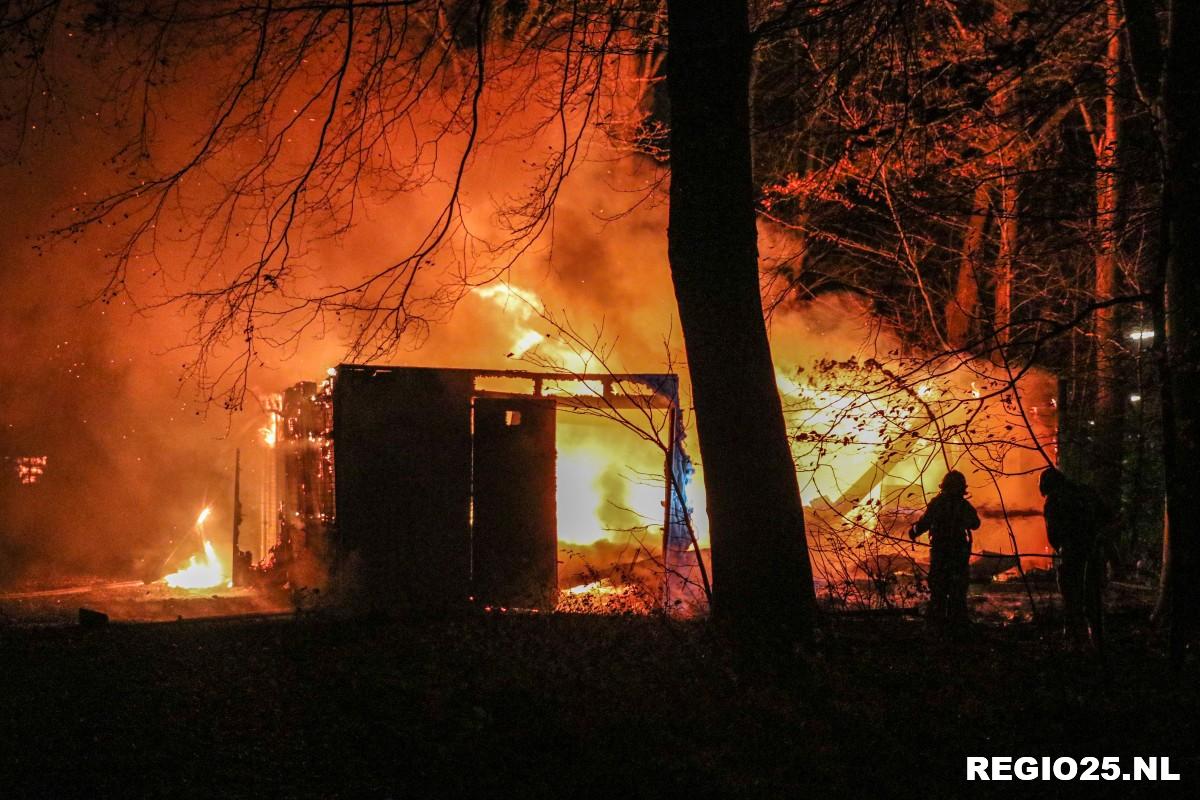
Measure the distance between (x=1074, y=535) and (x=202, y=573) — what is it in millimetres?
16342

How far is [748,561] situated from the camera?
635 centimetres

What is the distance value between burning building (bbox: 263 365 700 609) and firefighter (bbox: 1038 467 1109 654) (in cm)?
405

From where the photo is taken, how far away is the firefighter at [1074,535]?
22.6 ft

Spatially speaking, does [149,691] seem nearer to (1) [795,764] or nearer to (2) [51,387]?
(1) [795,764]

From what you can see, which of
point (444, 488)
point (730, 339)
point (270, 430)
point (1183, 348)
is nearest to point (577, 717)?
point (730, 339)

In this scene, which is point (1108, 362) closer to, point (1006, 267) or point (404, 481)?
point (1006, 267)

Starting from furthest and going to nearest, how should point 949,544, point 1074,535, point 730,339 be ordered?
point 949,544 < point 1074,535 < point 730,339

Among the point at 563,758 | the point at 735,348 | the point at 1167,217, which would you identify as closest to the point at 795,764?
the point at 563,758

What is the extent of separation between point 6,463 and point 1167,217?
24922mm

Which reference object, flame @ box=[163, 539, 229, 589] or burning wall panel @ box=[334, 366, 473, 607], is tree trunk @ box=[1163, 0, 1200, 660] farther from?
flame @ box=[163, 539, 229, 589]

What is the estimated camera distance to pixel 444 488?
1083 cm

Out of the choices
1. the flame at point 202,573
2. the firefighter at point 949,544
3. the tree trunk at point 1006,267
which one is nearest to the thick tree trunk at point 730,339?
the firefighter at point 949,544

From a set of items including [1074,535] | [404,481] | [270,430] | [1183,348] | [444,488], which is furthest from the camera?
[270,430]

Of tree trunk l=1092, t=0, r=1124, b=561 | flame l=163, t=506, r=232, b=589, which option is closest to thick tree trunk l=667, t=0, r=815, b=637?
tree trunk l=1092, t=0, r=1124, b=561
